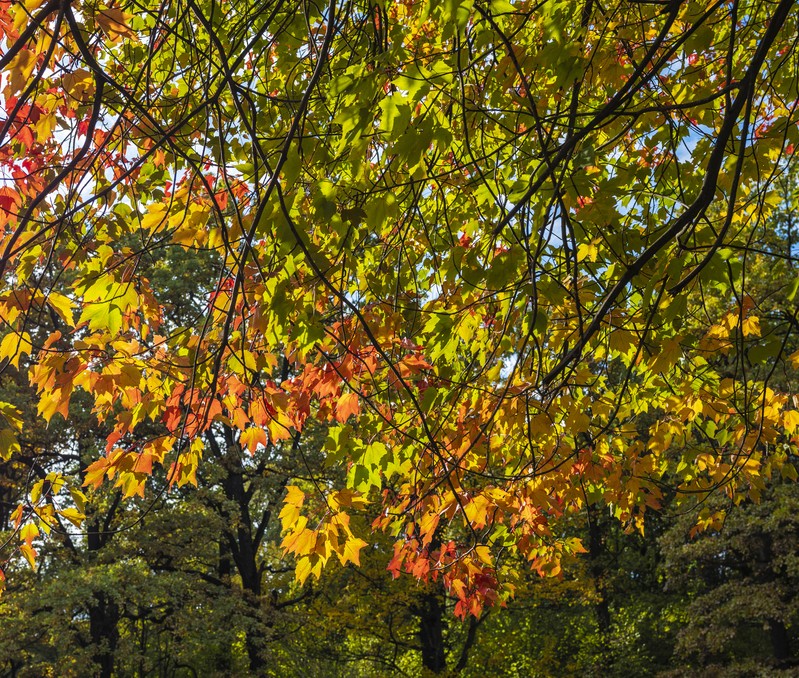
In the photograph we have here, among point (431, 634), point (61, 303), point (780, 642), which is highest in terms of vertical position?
point (61, 303)

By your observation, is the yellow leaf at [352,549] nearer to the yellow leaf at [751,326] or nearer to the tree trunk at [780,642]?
the yellow leaf at [751,326]

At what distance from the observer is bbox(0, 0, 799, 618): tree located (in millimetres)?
2162

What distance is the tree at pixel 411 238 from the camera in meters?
2.16

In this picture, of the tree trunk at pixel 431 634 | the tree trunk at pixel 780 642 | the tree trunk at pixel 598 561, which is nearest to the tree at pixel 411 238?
the tree trunk at pixel 431 634

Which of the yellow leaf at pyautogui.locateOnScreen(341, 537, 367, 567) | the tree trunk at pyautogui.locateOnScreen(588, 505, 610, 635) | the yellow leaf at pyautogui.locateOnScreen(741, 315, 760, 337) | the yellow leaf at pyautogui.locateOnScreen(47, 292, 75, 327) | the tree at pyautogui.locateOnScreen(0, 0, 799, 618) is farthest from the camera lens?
the tree trunk at pyautogui.locateOnScreen(588, 505, 610, 635)

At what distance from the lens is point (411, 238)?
15.3 ft

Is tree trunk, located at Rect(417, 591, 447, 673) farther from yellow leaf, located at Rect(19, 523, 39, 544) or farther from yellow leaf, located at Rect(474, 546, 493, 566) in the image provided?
yellow leaf, located at Rect(19, 523, 39, 544)

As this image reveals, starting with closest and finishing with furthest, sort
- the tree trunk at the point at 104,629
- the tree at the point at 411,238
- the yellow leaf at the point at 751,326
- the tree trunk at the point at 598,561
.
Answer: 1. the tree at the point at 411,238
2. the yellow leaf at the point at 751,326
3. the tree trunk at the point at 104,629
4. the tree trunk at the point at 598,561

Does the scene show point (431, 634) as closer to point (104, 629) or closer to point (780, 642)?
point (104, 629)

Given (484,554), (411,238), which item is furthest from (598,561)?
(484,554)

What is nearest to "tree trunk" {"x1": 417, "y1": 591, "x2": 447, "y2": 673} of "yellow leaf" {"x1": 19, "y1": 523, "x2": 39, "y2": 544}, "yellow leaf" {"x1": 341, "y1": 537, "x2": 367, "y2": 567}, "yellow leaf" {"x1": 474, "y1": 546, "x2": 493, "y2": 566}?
"yellow leaf" {"x1": 474, "y1": 546, "x2": 493, "y2": 566}

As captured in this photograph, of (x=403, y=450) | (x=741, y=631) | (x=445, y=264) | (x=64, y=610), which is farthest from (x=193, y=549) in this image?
(x=741, y=631)

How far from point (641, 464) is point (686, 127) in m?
1.74

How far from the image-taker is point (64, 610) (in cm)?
983
